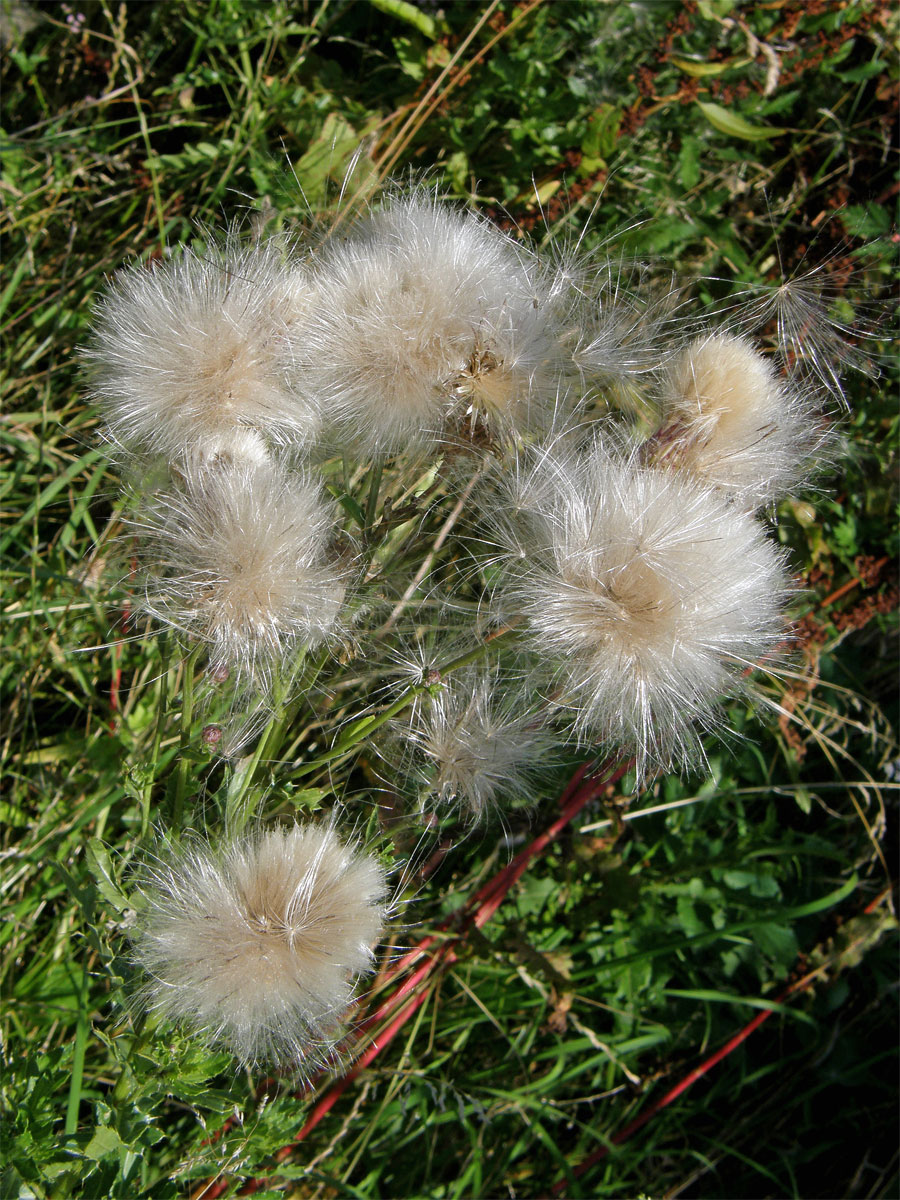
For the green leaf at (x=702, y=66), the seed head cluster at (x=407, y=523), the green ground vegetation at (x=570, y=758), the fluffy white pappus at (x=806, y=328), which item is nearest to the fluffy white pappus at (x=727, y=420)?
the seed head cluster at (x=407, y=523)

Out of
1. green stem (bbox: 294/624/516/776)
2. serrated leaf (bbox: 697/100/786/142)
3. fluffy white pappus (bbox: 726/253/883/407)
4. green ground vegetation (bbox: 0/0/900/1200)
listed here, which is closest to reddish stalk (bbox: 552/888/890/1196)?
green ground vegetation (bbox: 0/0/900/1200)

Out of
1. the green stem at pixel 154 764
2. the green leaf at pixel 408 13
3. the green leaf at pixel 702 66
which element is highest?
the green leaf at pixel 702 66

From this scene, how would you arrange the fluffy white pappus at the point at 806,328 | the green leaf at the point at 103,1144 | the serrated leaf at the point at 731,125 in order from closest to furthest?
the green leaf at the point at 103,1144 < the fluffy white pappus at the point at 806,328 < the serrated leaf at the point at 731,125

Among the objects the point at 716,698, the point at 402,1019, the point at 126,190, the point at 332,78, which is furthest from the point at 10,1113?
the point at 332,78

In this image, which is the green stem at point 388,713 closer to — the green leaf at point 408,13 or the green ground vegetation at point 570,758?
the green ground vegetation at point 570,758

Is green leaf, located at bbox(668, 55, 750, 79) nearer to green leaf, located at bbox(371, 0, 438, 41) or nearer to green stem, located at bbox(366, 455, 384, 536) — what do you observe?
green leaf, located at bbox(371, 0, 438, 41)

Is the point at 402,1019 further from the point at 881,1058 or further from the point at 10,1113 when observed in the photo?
the point at 881,1058

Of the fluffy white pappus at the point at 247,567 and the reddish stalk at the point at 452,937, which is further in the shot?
the reddish stalk at the point at 452,937

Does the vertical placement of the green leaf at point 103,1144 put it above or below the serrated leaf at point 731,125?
below
